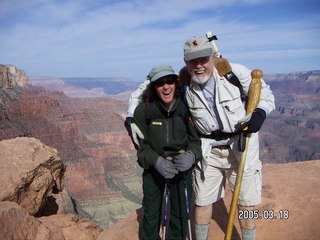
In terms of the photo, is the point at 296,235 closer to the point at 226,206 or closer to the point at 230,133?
the point at 226,206

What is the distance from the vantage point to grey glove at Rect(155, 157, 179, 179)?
11.5 feet

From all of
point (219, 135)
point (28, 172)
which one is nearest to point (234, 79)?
point (219, 135)

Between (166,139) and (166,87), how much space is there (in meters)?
0.66

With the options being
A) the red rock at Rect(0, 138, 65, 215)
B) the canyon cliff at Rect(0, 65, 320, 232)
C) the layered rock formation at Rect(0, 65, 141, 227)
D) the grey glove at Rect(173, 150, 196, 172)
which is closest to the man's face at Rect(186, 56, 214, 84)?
the grey glove at Rect(173, 150, 196, 172)

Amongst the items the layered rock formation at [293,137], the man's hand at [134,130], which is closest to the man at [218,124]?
the man's hand at [134,130]

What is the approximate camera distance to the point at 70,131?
222ft

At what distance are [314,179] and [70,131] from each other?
66.0 metres

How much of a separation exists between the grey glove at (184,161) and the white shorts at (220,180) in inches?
14.5

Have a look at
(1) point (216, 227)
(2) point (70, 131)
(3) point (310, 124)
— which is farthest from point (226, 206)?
(3) point (310, 124)

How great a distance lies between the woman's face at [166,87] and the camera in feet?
11.1

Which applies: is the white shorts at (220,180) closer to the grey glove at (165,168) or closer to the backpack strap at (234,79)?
the grey glove at (165,168)

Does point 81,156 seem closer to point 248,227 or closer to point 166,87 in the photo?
point 248,227

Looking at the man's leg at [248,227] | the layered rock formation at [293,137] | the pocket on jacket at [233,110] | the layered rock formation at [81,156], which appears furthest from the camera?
the layered rock formation at [293,137]

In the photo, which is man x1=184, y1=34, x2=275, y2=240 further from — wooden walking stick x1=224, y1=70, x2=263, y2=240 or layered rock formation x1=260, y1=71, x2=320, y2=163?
layered rock formation x1=260, y1=71, x2=320, y2=163
